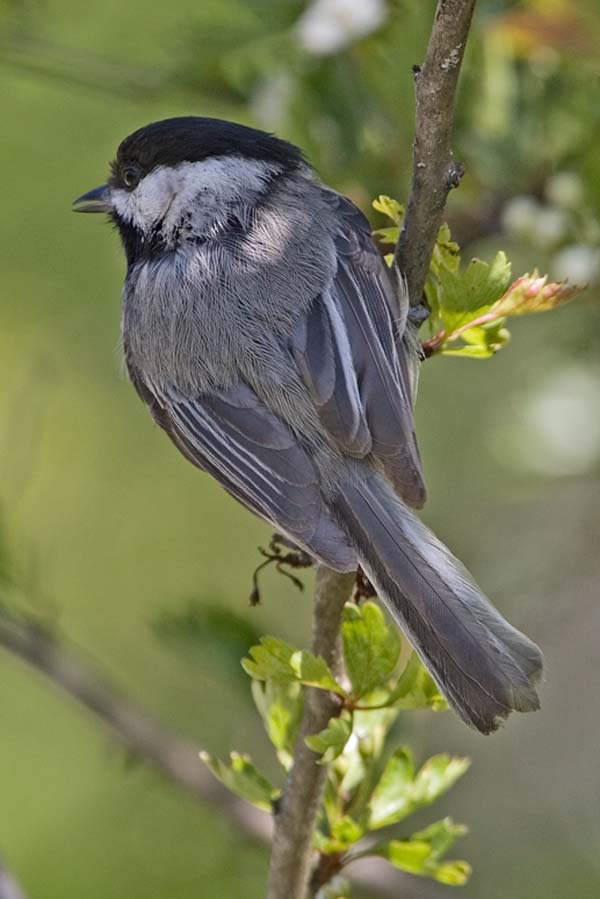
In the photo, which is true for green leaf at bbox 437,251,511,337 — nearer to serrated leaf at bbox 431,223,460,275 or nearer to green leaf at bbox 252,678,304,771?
serrated leaf at bbox 431,223,460,275

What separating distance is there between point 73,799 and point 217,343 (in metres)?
1.67

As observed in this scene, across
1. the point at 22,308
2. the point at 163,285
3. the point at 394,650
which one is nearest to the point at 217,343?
the point at 163,285

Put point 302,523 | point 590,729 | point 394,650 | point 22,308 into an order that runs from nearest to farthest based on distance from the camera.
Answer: point 394,650 → point 302,523 → point 590,729 → point 22,308

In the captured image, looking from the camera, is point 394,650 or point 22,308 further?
point 22,308

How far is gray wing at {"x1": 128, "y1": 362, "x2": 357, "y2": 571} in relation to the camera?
186 cm

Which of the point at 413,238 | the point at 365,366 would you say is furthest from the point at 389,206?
the point at 365,366

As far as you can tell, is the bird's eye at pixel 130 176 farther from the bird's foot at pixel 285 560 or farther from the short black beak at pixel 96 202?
the bird's foot at pixel 285 560

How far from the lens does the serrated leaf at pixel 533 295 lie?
161 cm

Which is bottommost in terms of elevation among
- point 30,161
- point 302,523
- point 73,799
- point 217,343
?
point 73,799

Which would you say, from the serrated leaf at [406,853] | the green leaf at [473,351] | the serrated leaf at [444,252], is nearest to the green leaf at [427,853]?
the serrated leaf at [406,853]

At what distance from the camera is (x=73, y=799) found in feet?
10.9

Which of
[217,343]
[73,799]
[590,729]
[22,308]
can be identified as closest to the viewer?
[217,343]

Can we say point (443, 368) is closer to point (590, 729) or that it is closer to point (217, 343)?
point (590, 729)

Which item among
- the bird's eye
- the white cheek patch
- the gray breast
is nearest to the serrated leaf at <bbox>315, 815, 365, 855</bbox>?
the gray breast
